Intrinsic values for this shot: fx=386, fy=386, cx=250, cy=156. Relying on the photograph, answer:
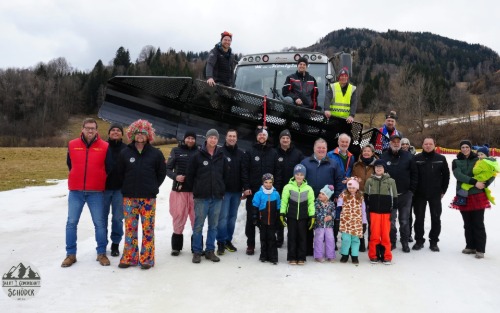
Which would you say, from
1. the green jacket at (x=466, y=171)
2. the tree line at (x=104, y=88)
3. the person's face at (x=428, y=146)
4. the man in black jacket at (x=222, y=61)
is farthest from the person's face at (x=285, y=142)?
the tree line at (x=104, y=88)

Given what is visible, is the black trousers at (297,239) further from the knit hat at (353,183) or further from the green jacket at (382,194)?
the green jacket at (382,194)

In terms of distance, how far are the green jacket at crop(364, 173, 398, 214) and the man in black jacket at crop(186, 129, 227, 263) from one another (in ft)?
6.97

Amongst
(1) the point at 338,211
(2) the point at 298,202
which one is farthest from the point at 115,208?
(1) the point at 338,211

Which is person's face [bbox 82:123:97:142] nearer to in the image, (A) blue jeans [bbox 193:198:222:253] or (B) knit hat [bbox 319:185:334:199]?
(A) blue jeans [bbox 193:198:222:253]

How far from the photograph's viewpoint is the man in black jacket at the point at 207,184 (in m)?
5.20

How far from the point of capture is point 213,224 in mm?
5348

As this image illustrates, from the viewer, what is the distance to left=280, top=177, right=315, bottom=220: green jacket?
523 cm

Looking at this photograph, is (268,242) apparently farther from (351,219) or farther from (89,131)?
(89,131)

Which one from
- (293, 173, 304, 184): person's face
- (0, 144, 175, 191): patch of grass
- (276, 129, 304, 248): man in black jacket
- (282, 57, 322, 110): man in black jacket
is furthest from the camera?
(0, 144, 175, 191): patch of grass

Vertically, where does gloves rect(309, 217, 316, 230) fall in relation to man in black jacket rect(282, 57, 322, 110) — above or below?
below

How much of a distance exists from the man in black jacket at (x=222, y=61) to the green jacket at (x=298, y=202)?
2585 mm

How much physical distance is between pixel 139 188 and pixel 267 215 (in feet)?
5.68
